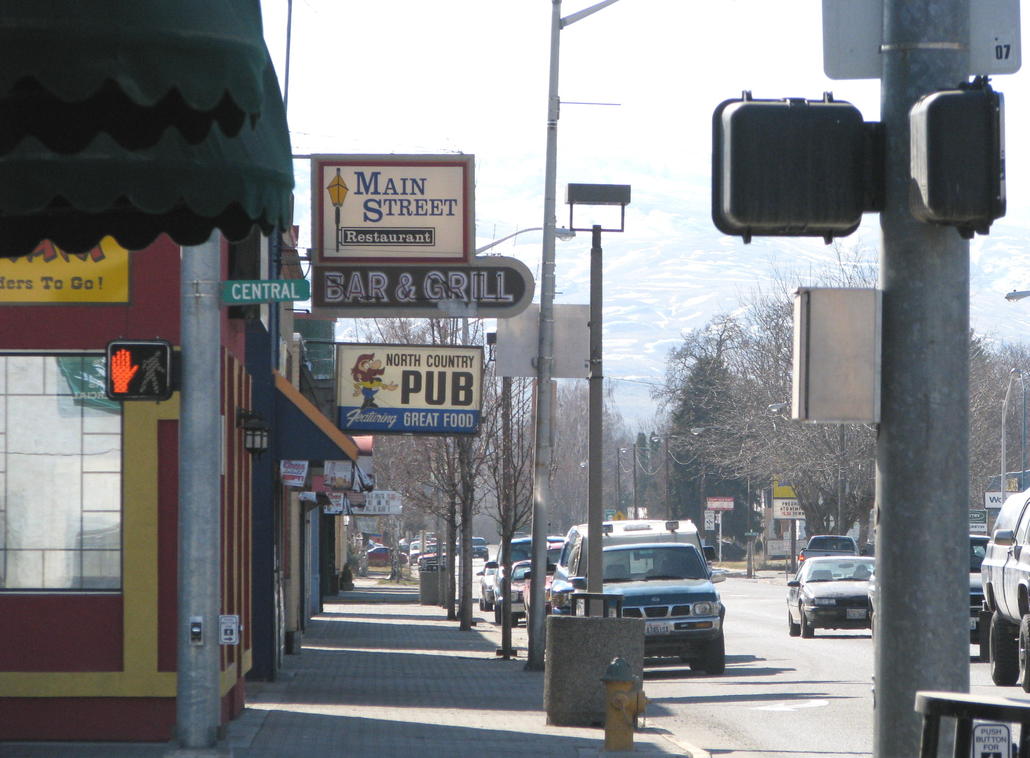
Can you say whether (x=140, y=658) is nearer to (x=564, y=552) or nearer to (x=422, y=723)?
(x=422, y=723)

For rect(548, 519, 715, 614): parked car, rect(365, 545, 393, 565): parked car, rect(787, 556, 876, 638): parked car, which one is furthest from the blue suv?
rect(365, 545, 393, 565): parked car

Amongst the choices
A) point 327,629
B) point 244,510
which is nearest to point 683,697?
point 244,510

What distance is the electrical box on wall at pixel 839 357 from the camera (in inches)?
203

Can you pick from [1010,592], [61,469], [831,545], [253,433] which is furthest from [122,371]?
[831,545]

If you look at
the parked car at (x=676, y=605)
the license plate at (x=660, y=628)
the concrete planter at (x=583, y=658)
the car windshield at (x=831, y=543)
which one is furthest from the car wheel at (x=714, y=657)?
the car windshield at (x=831, y=543)

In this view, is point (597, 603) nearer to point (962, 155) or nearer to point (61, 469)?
point (61, 469)

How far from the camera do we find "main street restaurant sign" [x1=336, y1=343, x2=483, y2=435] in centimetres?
2069

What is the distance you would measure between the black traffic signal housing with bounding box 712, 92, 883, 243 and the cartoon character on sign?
15725 millimetres

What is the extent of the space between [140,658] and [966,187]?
9.53 m

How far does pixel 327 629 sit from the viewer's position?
34.4 metres

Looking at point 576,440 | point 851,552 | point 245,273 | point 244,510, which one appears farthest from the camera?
point 576,440

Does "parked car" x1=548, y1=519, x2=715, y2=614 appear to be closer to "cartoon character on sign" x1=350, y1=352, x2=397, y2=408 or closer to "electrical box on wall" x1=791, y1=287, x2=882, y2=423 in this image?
"cartoon character on sign" x1=350, y1=352, x2=397, y2=408

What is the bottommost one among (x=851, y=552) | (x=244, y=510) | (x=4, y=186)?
(x=851, y=552)

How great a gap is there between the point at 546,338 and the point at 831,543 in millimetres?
37317
